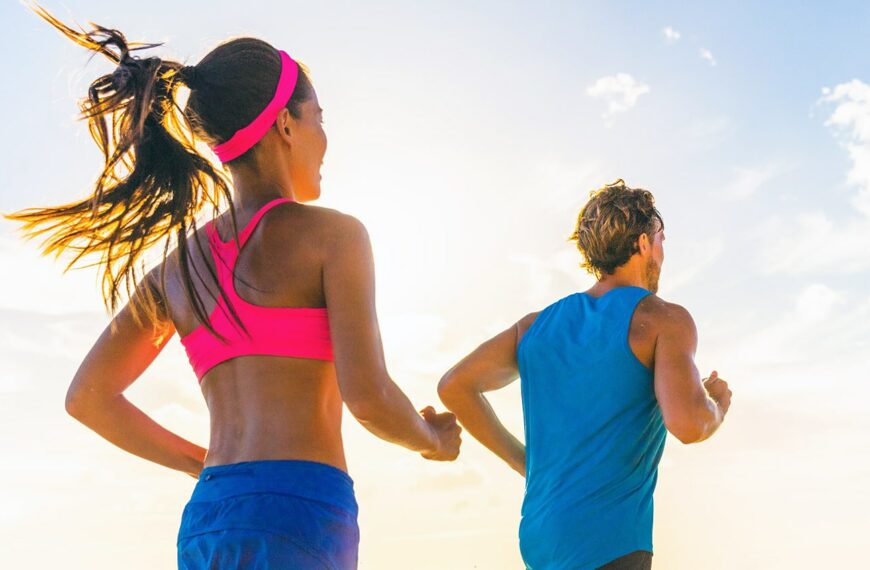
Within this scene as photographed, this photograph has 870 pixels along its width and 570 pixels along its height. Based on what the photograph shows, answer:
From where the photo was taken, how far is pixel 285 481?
291cm

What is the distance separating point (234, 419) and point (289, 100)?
3.29 feet

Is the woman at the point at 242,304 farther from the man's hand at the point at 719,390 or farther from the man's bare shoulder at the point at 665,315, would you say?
the man's hand at the point at 719,390

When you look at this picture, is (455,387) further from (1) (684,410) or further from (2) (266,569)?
(2) (266,569)

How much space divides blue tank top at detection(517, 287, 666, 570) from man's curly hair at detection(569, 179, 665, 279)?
0.24 m

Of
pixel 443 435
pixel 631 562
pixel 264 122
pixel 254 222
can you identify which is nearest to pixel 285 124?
pixel 264 122

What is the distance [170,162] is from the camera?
11.6 feet

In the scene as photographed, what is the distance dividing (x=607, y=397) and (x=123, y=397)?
1.80 m

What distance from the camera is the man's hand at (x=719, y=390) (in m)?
4.32

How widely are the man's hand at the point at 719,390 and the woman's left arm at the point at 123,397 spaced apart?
6.57 ft

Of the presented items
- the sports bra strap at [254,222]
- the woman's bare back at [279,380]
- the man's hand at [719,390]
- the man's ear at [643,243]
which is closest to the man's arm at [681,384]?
the man's hand at [719,390]

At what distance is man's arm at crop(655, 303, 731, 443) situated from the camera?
3994 millimetres

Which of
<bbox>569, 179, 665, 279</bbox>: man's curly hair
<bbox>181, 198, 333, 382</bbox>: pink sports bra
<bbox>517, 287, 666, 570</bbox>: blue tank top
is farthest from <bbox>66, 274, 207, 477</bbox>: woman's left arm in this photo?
<bbox>569, 179, 665, 279</bbox>: man's curly hair

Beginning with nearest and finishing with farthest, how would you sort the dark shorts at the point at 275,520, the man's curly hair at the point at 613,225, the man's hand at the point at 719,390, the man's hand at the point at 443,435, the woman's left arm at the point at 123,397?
the dark shorts at the point at 275,520, the man's hand at the point at 443,435, the woman's left arm at the point at 123,397, the man's hand at the point at 719,390, the man's curly hair at the point at 613,225

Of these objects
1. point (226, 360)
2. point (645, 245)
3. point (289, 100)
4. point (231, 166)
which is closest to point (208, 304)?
point (226, 360)
